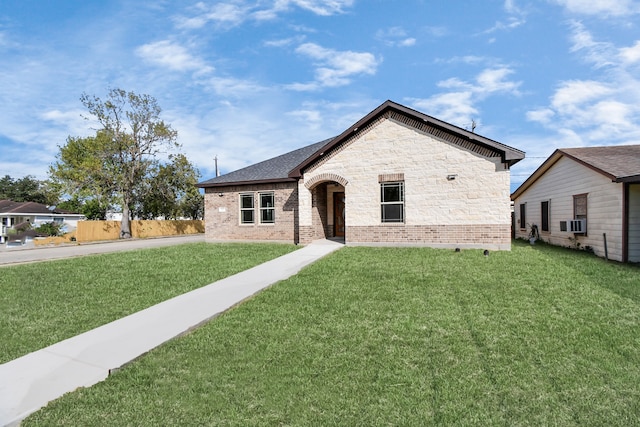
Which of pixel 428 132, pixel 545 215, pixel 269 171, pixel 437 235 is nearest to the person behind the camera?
pixel 437 235

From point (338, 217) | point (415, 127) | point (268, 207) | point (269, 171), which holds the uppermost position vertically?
point (415, 127)

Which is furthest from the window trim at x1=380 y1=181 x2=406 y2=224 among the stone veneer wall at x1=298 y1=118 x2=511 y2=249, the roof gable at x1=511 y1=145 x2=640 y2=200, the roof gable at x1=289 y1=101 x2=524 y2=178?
the roof gable at x1=511 y1=145 x2=640 y2=200

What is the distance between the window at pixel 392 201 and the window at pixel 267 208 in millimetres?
5655

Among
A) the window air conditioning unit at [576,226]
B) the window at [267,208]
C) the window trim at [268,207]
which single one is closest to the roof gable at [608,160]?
the window air conditioning unit at [576,226]

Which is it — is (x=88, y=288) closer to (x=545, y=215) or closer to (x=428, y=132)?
(x=428, y=132)

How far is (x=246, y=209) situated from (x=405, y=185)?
8227mm

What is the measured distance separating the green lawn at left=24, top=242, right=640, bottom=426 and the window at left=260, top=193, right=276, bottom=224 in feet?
31.8

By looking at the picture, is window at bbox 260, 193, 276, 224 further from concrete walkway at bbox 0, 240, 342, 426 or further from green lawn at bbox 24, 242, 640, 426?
green lawn at bbox 24, 242, 640, 426

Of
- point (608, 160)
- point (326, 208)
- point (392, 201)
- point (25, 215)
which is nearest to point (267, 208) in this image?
point (326, 208)

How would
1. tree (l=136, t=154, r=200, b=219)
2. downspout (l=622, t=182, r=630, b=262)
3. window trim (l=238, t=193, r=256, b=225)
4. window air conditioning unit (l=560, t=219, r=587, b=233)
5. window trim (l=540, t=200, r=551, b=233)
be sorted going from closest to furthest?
downspout (l=622, t=182, r=630, b=262), window air conditioning unit (l=560, t=219, r=587, b=233), window trim (l=540, t=200, r=551, b=233), window trim (l=238, t=193, r=256, b=225), tree (l=136, t=154, r=200, b=219)

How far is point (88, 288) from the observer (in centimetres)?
801

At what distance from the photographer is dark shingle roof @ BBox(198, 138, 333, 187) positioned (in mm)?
16348

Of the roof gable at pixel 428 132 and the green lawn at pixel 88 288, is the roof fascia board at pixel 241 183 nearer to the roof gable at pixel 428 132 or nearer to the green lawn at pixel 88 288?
the roof gable at pixel 428 132

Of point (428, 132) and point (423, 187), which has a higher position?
point (428, 132)
